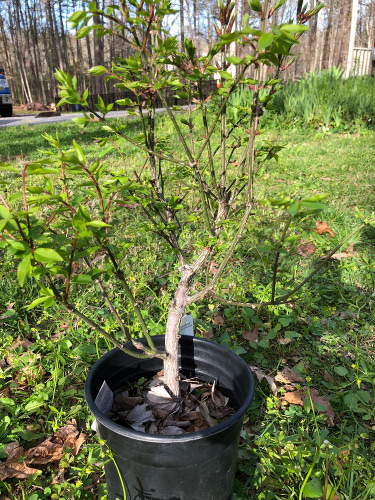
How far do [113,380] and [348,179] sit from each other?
3969 mm

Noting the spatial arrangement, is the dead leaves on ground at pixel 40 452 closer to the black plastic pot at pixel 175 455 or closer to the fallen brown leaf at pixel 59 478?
the fallen brown leaf at pixel 59 478

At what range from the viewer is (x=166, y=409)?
1424 millimetres

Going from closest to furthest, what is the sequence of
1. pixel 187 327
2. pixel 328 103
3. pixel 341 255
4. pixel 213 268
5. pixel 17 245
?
1. pixel 17 245
2. pixel 187 327
3. pixel 213 268
4. pixel 341 255
5. pixel 328 103

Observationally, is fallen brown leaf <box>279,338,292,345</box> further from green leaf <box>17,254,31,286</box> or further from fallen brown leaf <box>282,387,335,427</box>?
green leaf <box>17,254,31,286</box>

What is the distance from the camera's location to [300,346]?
2168 mm

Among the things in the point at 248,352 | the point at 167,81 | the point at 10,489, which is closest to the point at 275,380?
the point at 248,352

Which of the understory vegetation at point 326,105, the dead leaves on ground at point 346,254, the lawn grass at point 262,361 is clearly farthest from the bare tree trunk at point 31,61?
the dead leaves on ground at point 346,254

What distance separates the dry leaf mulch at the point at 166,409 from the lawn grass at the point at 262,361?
0.68 feet

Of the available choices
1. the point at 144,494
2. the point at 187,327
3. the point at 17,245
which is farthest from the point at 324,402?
the point at 17,245

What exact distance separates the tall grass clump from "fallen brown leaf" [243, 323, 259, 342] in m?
5.96

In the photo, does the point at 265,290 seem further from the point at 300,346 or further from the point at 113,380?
the point at 113,380

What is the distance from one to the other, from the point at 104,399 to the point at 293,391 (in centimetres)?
100

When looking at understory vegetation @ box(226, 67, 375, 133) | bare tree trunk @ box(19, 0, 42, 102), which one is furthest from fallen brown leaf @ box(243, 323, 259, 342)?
bare tree trunk @ box(19, 0, 42, 102)

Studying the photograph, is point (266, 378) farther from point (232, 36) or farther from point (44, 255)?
point (232, 36)
